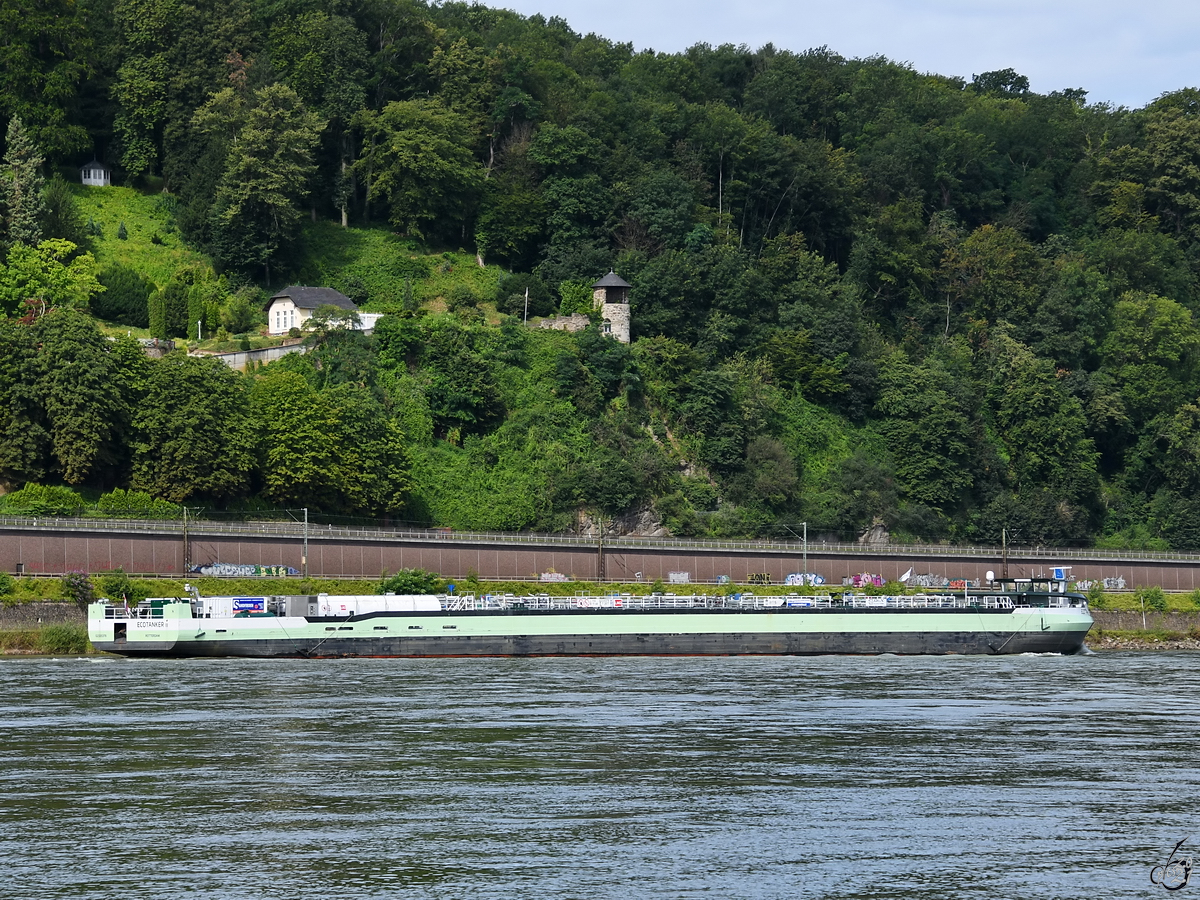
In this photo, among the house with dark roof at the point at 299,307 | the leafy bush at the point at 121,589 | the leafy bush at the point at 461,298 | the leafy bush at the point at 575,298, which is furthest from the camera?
the leafy bush at the point at 575,298

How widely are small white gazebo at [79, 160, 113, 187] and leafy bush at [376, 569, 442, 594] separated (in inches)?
2537

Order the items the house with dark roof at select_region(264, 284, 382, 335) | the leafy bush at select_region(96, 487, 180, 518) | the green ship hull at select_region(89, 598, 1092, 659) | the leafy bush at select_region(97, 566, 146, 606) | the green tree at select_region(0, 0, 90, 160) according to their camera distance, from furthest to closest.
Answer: the green tree at select_region(0, 0, 90, 160), the house with dark roof at select_region(264, 284, 382, 335), the leafy bush at select_region(96, 487, 180, 518), the leafy bush at select_region(97, 566, 146, 606), the green ship hull at select_region(89, 598, 1092, 659)

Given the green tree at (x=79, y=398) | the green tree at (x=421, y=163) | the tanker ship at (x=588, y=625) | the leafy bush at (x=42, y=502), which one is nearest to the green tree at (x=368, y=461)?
the green tree at (x=79, y=398)

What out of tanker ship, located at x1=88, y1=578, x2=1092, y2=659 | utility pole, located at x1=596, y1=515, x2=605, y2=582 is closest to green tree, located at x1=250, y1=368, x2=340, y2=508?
utility pole, located at x1=596, y1=515, x2=605, y2=582

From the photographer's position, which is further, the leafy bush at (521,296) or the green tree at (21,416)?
the leafy bush at (521,296)

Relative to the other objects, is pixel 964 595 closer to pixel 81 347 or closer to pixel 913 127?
pixel 81 347

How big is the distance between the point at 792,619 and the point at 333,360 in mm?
47195

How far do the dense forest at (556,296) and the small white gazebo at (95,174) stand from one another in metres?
1.58

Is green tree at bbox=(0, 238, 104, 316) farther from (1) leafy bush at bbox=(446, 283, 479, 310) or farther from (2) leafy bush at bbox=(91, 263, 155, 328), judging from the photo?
(1) leafy bush at bbox=(446, 283, 479, 310)

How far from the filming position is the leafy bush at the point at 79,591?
81125 mm

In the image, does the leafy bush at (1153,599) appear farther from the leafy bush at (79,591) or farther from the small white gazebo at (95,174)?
the small white gazebo at (95,174)

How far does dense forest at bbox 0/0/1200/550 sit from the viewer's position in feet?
336

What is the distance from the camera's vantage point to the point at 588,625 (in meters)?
78.5
